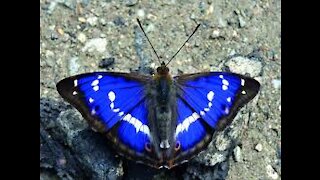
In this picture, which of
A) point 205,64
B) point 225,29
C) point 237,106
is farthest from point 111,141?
point 225,29

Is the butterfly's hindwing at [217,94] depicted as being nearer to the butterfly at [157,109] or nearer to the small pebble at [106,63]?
the butterfly at [157,109]

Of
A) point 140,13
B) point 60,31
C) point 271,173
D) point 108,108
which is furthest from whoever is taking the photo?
point 140,13

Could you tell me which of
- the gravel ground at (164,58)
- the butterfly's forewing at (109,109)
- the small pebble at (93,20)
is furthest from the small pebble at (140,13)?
the butterfly's forewing at (109,109)

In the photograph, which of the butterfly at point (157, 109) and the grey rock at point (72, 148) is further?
the grey rock at point (72, 148)

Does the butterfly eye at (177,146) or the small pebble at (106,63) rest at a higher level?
the small pebble at (106,63)

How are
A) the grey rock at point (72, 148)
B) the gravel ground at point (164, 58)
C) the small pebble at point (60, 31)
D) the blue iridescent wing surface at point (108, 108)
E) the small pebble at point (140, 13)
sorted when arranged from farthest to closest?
1. the small pebble at point (140, 13)
2. the small pebble at point (60, 31)
3. the gravel ground at point (164, 58)
4. the grey rock at point (72, 148)
5. the blue iridescent wing surface at point (108, 108)

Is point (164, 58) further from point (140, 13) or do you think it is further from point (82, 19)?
point (82, 19)

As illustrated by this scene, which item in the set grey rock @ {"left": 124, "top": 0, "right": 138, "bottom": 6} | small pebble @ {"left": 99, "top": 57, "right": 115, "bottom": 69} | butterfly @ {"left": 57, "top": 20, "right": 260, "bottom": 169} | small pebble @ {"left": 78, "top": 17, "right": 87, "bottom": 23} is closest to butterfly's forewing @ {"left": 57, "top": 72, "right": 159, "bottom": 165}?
butterfly @ {"left": 57, "top": 20, "right": 260, "bottom": 169}

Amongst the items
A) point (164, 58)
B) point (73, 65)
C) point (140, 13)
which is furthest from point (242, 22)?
point (73, 65)
